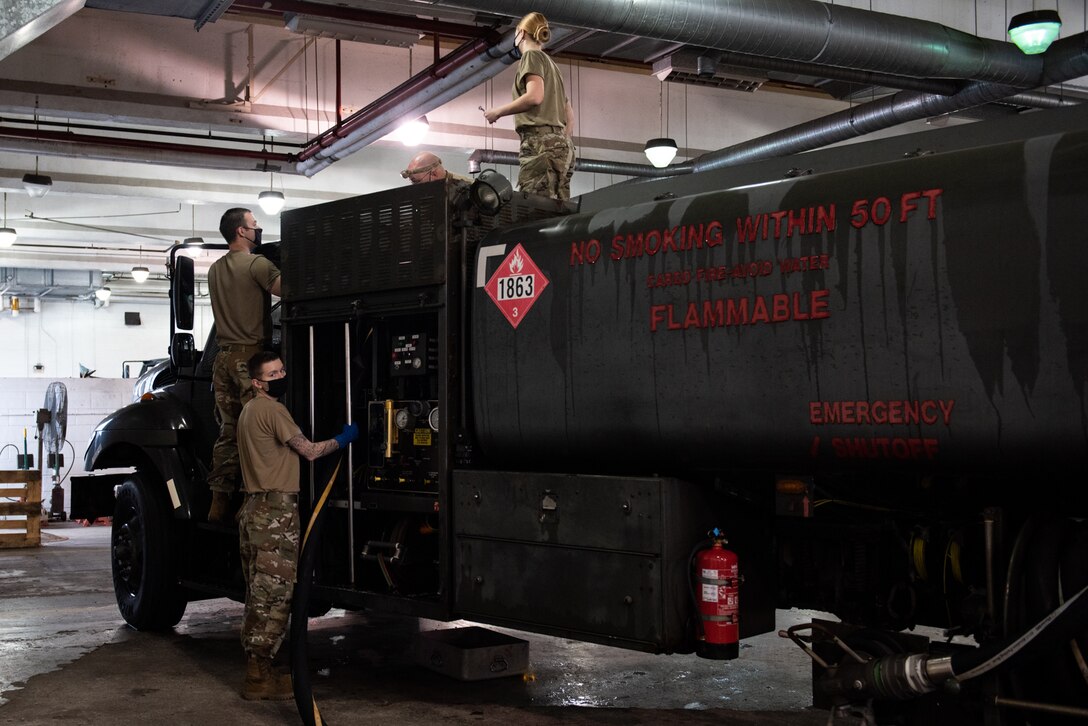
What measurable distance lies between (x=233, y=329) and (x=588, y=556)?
10.4 ft

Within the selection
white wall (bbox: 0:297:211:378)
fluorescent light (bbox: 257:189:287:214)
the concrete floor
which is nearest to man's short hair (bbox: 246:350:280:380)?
the concrete floor

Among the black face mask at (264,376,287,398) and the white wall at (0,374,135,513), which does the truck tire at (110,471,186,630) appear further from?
the white wall at (0,374,135,513)

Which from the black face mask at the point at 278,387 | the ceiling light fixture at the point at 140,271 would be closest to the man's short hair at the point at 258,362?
the black face mask at the point at 278,387

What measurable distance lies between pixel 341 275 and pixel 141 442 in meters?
2.49

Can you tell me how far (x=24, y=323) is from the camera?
30.6 meters

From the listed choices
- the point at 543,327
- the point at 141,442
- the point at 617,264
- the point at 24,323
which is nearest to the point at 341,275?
the point at 543,327

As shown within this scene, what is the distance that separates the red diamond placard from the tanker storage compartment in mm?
773

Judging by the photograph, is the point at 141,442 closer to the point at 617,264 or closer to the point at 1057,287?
the point at 617,264

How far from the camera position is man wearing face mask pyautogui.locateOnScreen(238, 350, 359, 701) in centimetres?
586

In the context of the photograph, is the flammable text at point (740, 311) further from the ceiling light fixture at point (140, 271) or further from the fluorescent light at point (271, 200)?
the ceiling light fixture at point (140, 271)


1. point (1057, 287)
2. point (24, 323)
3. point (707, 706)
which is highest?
point (24, 323)

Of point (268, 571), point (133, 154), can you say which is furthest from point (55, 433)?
point (268, 571)

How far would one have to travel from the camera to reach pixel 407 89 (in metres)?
11.0

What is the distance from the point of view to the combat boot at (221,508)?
6.92 meters
